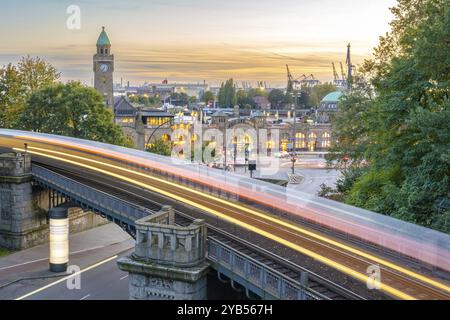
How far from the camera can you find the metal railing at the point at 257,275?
17386mm

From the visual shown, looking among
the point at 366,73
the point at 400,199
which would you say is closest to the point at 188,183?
the point at 400,199

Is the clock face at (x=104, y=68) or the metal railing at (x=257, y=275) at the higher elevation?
the clock face at (x=104, y=68)

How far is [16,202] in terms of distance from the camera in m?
44.8

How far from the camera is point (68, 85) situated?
67.1 m

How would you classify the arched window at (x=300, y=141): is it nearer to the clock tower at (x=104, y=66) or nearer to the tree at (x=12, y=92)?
the clock tower at (x=104, y=66)

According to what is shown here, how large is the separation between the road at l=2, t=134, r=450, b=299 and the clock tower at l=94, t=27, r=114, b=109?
84.3 m

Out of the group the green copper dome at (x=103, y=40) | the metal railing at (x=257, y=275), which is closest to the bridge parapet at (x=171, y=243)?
the metal railing at (x=257, y=275)

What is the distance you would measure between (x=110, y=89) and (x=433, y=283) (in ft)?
373

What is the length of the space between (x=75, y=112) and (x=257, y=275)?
166 feet

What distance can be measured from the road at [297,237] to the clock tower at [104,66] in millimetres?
84302

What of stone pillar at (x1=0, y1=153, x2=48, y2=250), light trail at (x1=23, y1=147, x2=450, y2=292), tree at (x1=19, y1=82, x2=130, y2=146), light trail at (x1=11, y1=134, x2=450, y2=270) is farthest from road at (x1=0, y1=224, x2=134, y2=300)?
tree at (x1=19, y1=82, x2=130, y2=146)

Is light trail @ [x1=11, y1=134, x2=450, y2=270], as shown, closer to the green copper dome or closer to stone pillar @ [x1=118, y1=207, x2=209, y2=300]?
stone pillar @ [x1=118, y1=207, x2=209, y2=300]

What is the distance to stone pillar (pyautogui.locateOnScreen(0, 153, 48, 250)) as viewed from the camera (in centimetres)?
4428
